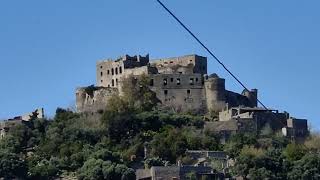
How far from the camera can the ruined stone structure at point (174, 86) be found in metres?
64.8

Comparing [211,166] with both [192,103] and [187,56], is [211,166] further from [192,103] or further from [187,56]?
[187,56]

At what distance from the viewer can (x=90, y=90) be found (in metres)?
66.3

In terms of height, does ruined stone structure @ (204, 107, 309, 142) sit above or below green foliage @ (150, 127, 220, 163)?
above

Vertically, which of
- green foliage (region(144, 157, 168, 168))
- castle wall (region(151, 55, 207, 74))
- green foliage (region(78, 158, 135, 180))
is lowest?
green foliage (region(78, 158, 135, 180))

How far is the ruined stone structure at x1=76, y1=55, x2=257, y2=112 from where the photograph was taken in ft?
213

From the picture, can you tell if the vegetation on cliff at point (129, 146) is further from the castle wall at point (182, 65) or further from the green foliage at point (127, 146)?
the castle wall at point (182, 65)

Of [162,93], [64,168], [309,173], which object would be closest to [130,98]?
[162,93]

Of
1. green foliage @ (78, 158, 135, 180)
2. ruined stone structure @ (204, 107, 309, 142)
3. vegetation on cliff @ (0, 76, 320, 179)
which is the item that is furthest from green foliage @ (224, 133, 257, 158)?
green foliage @ (78, 158, 135, 180)

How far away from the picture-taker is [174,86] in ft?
214

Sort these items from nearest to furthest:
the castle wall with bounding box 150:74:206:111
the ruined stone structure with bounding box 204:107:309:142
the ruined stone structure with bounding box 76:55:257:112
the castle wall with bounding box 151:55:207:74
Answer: the ruined stone structure with bounding box 204:107:309:142, the castle wall with bounding box 150:74:206:111, the ruined stone structure with bounding box 76:55:257:112, the castle wall with bounding box 151:55:207:74

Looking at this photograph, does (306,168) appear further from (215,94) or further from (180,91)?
(180,91)

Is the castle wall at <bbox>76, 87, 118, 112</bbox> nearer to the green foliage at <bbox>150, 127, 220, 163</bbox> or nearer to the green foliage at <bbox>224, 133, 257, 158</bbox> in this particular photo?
the green foliage at <bbox>150, 127, 220, 163</bbox>

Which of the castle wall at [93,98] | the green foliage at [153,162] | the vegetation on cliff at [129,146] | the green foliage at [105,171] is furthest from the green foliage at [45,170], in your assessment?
the castle wall at [93,98]

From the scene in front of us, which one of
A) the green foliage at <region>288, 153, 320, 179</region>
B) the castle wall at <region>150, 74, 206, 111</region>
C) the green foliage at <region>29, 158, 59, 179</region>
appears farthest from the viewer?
the castle wall at <region>150, 74, 206, 111</region>
